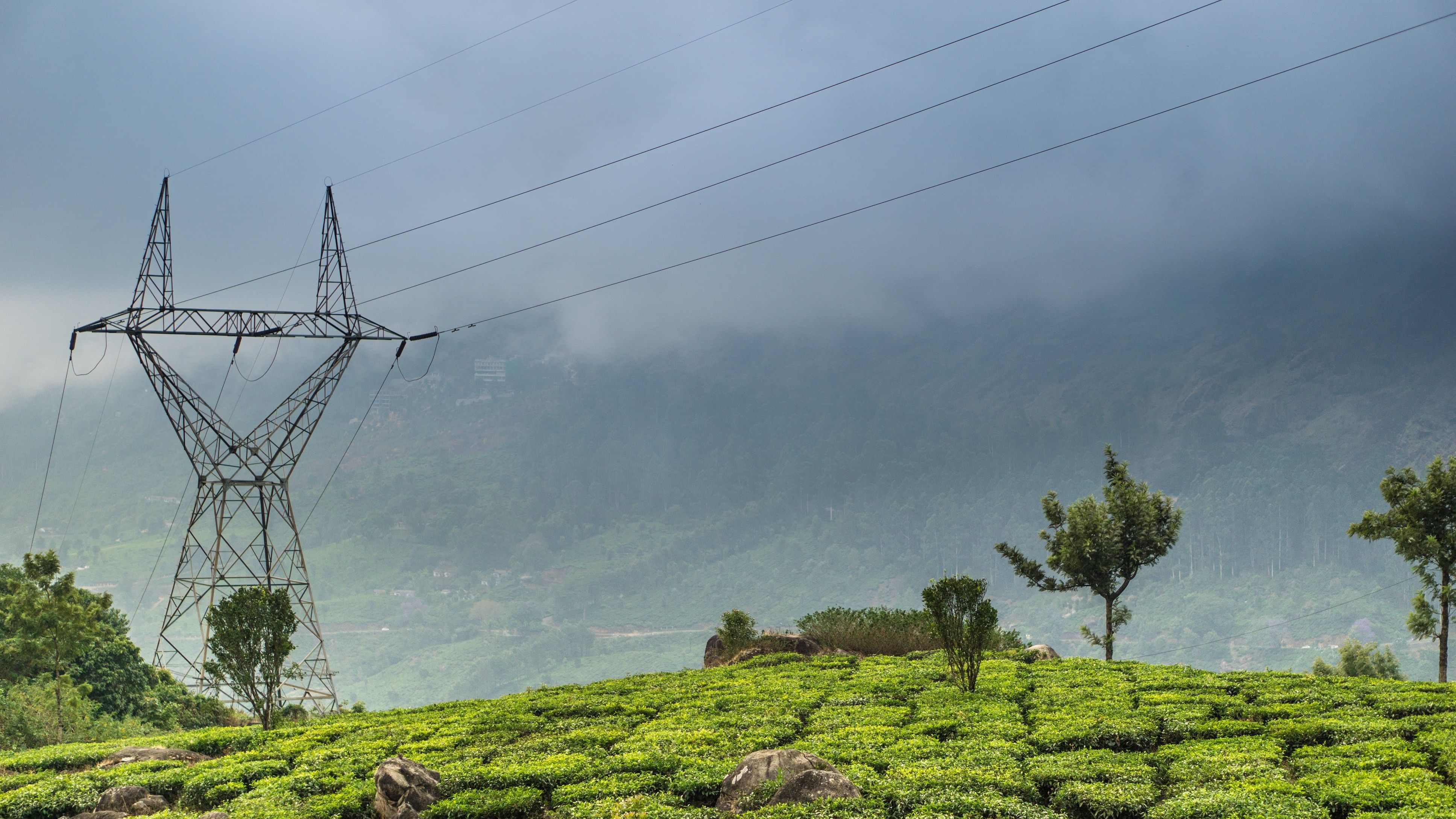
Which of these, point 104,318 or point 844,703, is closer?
point 844,703

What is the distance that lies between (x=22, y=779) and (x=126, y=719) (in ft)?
52.8

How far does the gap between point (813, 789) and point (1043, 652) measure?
76.6ft

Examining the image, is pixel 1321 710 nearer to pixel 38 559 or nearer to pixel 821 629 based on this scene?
pixel 821 629

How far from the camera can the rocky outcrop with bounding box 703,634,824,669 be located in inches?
1505

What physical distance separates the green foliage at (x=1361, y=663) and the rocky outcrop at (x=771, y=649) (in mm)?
51855

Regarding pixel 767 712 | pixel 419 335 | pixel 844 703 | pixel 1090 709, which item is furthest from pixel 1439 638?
pixel 419 335

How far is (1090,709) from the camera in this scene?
22.1 meters

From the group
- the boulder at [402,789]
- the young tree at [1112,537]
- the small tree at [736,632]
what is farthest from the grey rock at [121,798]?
the young tree at [1112,537]

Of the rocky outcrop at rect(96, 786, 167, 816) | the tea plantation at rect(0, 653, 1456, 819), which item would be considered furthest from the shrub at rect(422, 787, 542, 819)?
the rocky outcrop at rect(96, 786, 167, 816)

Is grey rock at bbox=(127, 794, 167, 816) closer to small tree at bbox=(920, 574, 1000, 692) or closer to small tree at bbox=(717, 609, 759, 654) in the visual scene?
small tree at bbox=(920, 574, 1000, 692)

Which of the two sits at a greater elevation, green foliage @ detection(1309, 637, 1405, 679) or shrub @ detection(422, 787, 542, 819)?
green foliage @ detection(1309, 637, 1405, 679)

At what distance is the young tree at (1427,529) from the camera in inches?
1250

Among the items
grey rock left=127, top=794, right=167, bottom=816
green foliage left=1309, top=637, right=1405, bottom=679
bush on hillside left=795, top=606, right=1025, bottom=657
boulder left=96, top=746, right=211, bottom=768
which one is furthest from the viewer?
green foliage left=1309, top=637, right=1405, bottom=679

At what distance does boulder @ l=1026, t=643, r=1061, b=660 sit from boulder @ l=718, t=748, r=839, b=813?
20648 millimetres
